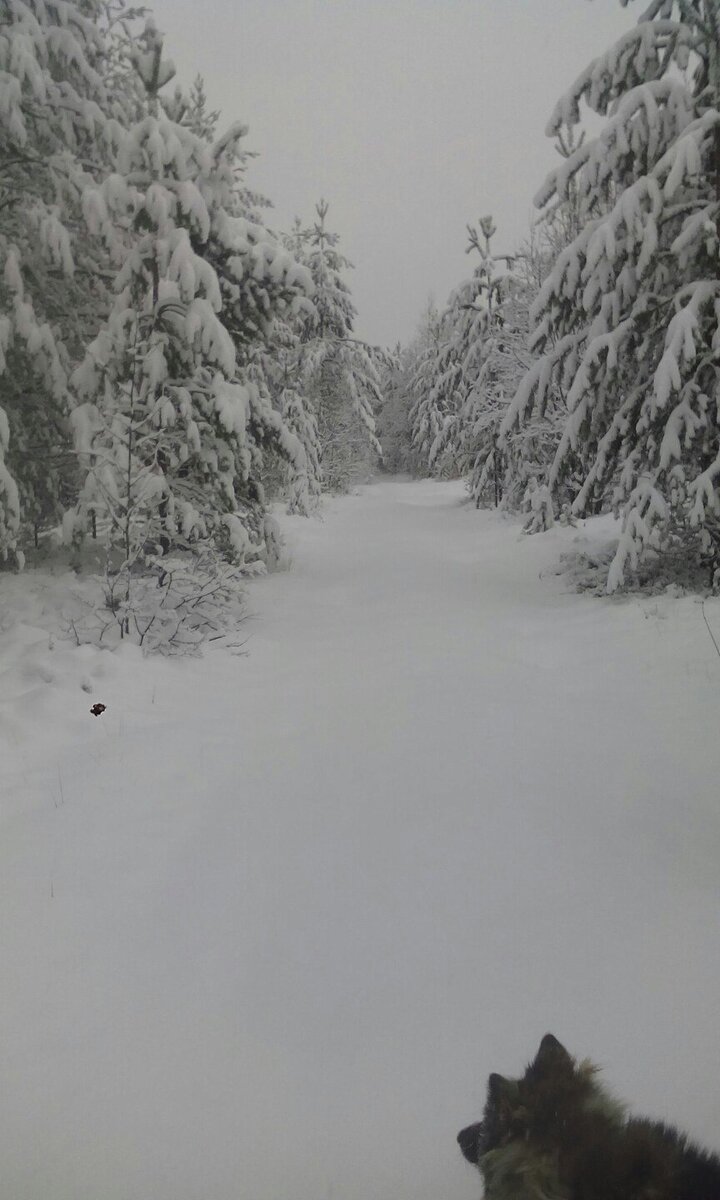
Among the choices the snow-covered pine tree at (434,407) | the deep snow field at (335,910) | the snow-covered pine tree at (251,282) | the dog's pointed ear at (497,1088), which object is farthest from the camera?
the snow-covered pine tree at (434,407)

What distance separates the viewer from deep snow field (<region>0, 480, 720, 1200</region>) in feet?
6.30

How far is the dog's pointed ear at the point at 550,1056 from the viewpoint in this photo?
154cm

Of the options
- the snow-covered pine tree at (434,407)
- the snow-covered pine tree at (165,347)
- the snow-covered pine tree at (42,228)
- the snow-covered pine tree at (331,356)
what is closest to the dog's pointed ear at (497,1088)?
the snow-covered pine tree at (165,347)

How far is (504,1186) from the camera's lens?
→ 1.41 metres

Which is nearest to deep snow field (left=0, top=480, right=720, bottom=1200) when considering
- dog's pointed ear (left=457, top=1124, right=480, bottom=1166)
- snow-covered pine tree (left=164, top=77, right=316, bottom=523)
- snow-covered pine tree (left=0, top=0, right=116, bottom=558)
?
dog's pointed ear (left=457, top=1124, right=480, bottom=1166)

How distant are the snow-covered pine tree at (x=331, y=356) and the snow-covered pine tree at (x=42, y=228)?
49.1 feet

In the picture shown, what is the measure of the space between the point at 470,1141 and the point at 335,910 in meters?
1.29

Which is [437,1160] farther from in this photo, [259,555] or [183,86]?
[183,86]

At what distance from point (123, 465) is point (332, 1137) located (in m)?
6.06

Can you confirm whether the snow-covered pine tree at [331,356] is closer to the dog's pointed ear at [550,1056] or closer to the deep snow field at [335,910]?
the deep snow field at [335,910]

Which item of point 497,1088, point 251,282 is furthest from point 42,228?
point 497,1088

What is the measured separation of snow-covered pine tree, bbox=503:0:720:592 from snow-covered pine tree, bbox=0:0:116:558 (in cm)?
551

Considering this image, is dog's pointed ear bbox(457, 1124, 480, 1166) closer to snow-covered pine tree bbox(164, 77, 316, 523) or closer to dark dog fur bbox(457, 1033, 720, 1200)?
dark dog fur bbox(457, 1033, 720, 1200)

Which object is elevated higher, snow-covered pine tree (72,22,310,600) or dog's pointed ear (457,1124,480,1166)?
snow-covered pine tree (72,22,310,600)
